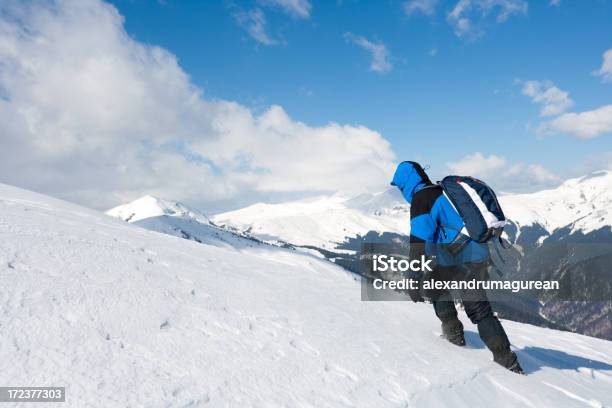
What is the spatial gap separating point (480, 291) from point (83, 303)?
618cm

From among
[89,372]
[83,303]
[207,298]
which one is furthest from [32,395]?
[207,298]

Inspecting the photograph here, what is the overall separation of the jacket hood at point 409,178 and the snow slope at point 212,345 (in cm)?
271

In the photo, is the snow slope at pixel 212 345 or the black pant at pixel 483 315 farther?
the black pant at pixel 483 315

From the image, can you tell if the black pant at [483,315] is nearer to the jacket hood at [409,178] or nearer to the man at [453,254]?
A: the man at [453,254]

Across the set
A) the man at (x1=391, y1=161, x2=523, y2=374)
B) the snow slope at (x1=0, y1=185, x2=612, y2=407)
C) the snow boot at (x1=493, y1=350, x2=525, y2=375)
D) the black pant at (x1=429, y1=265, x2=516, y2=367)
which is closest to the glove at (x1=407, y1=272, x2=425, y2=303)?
the man at (x1=391, y1=161, x2=523, y2=374)

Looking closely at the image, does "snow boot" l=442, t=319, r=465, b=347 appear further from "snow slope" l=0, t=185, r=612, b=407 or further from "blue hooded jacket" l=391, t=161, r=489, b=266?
"blue hooded jacket" l=391, t=161, r=489, b=266

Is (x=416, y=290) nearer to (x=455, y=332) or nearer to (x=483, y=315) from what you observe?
(x=483, y=315)

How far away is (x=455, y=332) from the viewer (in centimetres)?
766

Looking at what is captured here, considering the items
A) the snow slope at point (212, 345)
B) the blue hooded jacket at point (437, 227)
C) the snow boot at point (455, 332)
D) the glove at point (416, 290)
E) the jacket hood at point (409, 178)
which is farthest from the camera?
the snow boot at point (455, 332)

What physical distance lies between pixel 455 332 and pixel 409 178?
3178 mm

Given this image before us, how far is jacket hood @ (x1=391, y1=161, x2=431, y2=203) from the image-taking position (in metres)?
7.31

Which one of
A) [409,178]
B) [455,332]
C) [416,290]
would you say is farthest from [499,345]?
[409,178]

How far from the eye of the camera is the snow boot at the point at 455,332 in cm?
761

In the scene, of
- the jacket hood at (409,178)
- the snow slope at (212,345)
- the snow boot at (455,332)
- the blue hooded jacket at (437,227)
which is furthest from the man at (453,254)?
the snow boot at (455,332)
